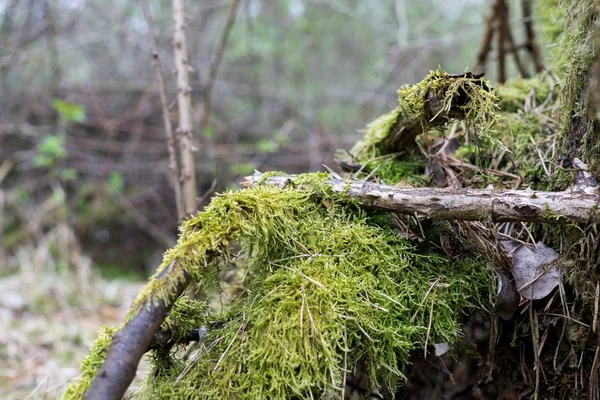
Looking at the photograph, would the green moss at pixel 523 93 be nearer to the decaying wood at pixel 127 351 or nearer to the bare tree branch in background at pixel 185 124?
the bare tree branch in background at pixel 185 124

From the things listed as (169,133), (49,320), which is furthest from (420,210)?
(49,320)

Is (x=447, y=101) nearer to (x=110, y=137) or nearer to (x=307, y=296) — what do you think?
(x=307, y=296)

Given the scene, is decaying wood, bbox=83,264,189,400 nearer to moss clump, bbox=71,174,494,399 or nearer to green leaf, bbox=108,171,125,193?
moss clump, bbox=71,174,494,399

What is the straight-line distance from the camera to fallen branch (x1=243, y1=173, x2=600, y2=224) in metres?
1.23

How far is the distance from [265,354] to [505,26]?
3.24m

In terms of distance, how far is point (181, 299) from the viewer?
137 cm

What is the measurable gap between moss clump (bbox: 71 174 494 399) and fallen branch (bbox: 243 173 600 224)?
101 mm

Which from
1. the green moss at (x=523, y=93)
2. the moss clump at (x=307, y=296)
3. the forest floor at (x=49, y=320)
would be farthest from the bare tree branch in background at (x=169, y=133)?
the green moss at (x=523, y=93)

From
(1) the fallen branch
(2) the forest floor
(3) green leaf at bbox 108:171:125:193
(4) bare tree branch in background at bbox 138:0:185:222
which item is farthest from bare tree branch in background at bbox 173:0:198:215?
(3) green leaf at bbox 108:171:125:193

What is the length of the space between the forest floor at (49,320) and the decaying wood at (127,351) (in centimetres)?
130

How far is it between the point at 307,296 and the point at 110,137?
20.2 feet

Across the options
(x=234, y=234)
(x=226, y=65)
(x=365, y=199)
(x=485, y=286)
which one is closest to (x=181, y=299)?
(x=234, y=234)

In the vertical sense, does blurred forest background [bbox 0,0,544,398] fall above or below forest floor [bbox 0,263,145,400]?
above

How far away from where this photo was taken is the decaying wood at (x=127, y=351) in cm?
101
